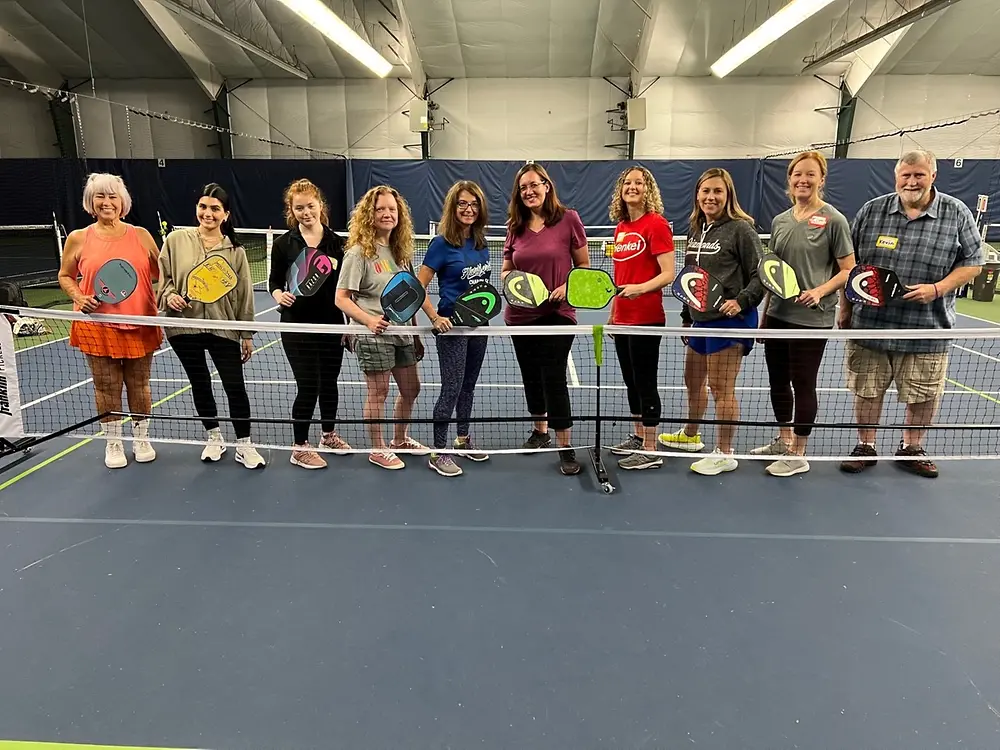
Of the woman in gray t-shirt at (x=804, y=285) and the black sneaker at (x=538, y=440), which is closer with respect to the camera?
the woman in gray t-shirt at (x=804, y=285)

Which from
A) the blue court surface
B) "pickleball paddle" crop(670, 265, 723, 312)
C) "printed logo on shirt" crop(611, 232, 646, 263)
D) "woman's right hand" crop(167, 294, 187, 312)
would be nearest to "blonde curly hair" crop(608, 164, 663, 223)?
"printed logo on shirt" crop(611, 232, 646, 263)

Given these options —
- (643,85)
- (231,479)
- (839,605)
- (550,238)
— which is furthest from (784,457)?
(643,85)

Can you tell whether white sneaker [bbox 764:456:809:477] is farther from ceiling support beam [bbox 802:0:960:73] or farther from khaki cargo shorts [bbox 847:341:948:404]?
ceiling support beam [bbox 802:0:960:73]

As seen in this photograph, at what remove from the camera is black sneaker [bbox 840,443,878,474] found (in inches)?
144

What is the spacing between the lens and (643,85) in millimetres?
18266

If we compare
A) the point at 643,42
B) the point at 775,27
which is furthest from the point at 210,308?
the point at 643,42

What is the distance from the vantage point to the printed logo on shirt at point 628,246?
354 centimetres

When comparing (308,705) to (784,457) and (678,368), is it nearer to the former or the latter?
(784,457)

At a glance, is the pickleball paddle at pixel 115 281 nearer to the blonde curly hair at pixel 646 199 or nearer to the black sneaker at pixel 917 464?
the blonde curly hair at pixel 646 199

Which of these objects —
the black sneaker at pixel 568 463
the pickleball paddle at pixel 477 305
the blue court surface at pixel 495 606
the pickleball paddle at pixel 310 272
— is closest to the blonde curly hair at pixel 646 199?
the pickleball paddle at pixel 477 305

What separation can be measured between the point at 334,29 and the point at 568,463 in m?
12.7

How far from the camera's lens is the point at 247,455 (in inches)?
150

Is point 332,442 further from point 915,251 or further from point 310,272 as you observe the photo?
point 915,251

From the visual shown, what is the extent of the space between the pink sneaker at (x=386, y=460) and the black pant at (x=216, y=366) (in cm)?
78
